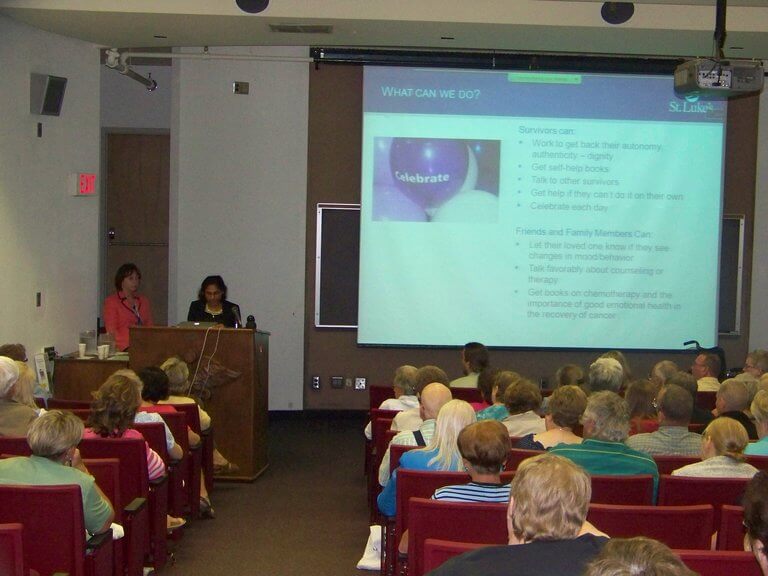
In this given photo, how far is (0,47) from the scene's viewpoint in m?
7.30

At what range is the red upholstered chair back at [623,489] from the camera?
374 centimetres

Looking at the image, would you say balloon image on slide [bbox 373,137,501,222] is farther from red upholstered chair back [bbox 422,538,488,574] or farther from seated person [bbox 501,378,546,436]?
red upholstered chair back [bbox 422,538,488,574]

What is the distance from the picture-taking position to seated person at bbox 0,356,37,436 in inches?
182

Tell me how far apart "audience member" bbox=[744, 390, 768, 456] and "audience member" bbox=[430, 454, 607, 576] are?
7.61 ft

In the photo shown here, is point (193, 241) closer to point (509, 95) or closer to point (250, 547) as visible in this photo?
point (509, 95)

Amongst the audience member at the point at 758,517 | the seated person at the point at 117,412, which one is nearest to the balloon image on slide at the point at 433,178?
the seated person at the point at 117,412

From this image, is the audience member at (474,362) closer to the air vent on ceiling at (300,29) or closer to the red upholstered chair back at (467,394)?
the red upholstered chair back at (467,394)

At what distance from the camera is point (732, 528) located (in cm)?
342

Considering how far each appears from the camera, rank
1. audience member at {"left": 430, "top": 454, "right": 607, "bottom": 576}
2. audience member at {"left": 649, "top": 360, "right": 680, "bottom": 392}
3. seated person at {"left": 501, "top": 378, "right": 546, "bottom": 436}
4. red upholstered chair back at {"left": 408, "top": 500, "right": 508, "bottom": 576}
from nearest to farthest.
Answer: audience member at {"left": 430, "top": 454, "right": 607, "bottom": 576} < red upholstered chair back at {"left": 408, "top": 500, "right": 508, "bottom": 576} < seated person at {"left": 501, "top": 378, "right": 546, "bottom": 436} < audience member at {"left": 649, "top": 360, "right": 680, "bottom": 392}

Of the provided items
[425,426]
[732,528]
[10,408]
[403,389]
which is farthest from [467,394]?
[732,528]

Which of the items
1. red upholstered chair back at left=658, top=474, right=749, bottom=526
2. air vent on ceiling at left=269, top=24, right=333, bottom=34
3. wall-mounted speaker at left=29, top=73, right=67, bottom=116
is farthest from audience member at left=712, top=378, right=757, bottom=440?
wall-mounted speaker at left=29, top=73, right=67, bottom=116

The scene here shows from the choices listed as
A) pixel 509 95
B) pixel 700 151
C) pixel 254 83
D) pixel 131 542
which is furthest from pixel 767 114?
pixel 131 542

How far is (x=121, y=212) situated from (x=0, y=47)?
4.16m

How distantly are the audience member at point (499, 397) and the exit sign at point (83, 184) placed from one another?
426 centimetres
